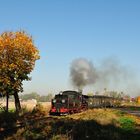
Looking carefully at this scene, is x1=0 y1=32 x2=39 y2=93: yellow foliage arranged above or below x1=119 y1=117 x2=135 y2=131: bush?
above

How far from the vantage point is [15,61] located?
161 ft

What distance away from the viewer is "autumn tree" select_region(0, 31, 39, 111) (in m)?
48.7

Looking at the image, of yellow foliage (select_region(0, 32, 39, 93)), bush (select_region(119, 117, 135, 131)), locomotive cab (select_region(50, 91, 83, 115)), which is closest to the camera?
bush (select_region(119, 117, 135, 131))

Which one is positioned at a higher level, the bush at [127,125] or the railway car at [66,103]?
the railway car at [66,103]

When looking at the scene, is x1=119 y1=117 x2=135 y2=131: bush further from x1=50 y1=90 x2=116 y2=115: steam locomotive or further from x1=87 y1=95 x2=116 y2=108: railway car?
x1=87 y1=95 x2=116 y2=108: railway car

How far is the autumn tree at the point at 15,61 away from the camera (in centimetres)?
4866

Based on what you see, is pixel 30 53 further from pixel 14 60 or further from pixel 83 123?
pixel 83 123

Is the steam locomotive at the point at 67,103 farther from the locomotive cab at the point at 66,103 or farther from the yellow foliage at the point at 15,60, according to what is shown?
the yellow foliage at the point at 15,60

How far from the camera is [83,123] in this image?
23.9 m

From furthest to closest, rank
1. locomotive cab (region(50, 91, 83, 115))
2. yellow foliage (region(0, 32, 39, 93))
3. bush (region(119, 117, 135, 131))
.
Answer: yellow foliage (region(0, 32, 39, 93)) < locomotive cab (region(50, 91, 83, 115)) < bush (region(119, 117, 135, 131))

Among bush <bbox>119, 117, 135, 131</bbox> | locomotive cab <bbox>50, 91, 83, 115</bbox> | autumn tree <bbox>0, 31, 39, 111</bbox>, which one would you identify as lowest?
bush <bbox>119, 117, 135, 131</bbox>

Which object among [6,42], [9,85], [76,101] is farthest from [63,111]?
[6,42]

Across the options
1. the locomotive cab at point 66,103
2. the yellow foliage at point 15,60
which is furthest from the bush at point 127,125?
the yellow foliage at point 15,60

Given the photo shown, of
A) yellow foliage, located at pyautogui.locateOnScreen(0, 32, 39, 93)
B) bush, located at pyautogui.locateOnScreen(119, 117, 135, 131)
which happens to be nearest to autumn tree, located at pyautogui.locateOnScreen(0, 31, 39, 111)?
yellow foliage, located at pyautogui.locateOnScreen(0, 32, 39, 93)
